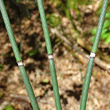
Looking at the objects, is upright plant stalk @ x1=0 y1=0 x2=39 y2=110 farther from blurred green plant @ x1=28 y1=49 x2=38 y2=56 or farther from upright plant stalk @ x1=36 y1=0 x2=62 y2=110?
blurred green plant @ x1=28 y1=49 x2=38 y2=56

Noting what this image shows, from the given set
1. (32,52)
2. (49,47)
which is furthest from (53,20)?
(49,47)

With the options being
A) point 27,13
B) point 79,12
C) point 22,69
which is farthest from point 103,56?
point 27,13

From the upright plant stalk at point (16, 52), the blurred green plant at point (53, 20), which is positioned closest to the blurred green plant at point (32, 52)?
the blurred green plant at point (53, 20)

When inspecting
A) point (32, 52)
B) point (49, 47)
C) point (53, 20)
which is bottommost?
point (32, 52)

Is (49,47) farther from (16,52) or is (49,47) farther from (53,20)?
(53,20)

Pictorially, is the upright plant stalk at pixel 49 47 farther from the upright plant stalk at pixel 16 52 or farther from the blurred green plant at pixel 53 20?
the blurred green plant at pixel 53 20

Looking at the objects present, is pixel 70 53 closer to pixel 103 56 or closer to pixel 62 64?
pixel 62 64

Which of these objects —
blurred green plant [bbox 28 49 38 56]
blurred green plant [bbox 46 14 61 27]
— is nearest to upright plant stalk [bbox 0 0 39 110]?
blurred green plant [bbox 28 49 38 56]

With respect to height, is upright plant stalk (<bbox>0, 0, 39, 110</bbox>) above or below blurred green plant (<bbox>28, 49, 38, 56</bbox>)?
above

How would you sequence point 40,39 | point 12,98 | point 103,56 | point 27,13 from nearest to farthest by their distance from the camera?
point 12,98
point 103,56
point 40,39
point 27,13

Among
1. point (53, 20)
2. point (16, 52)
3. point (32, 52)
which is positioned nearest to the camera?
point (16, 52)

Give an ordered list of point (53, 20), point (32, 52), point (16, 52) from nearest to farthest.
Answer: point (16, 52) → point (32, 52) → point (53, 20)
